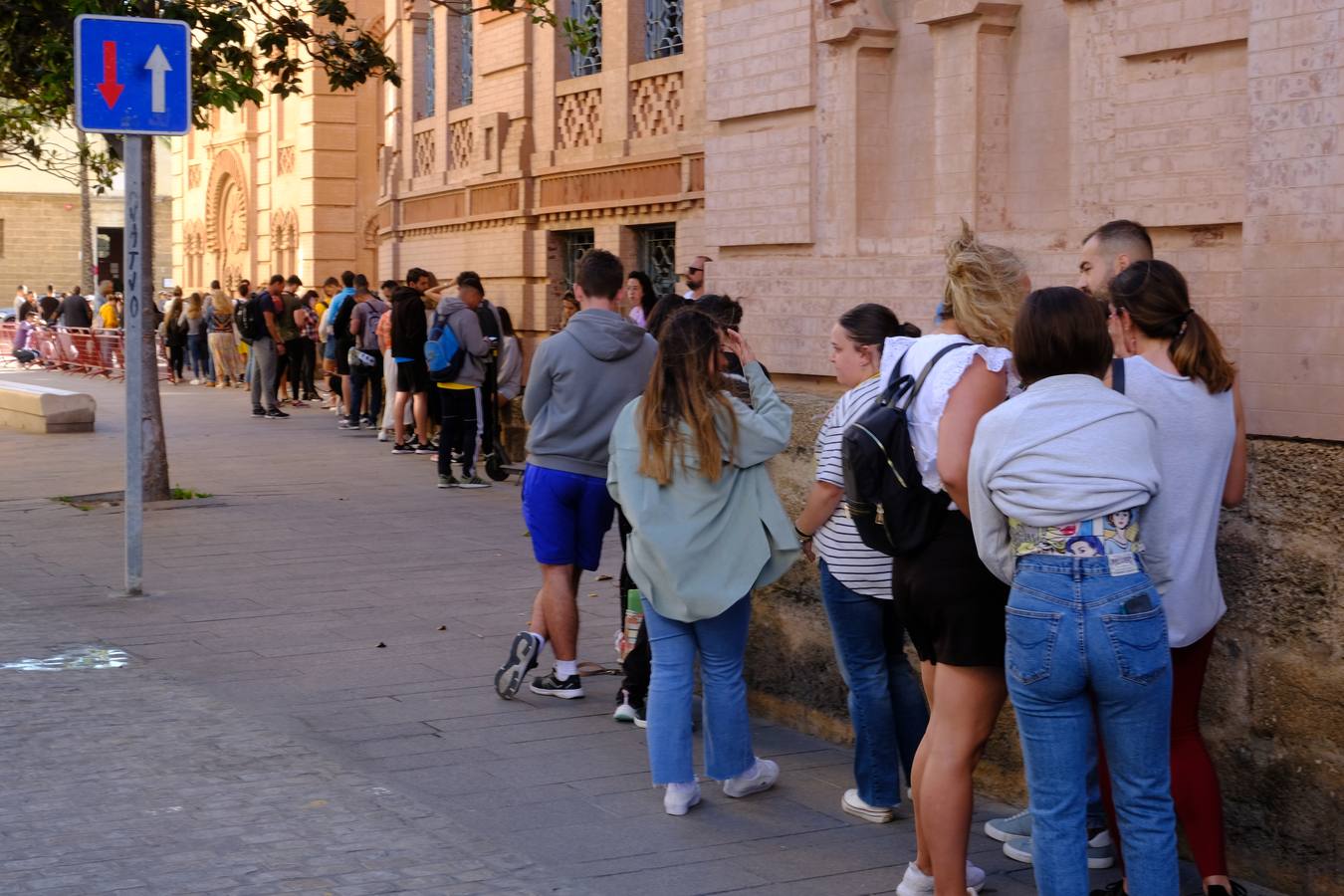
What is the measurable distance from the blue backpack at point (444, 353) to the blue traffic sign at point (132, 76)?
461 cm

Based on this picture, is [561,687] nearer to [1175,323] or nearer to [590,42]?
[1175,323]

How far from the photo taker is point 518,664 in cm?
716

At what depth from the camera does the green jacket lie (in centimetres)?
568

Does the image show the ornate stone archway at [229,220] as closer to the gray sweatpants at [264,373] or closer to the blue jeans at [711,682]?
the gray sweatpants at [264,373]

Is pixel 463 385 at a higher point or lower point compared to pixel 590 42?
lower

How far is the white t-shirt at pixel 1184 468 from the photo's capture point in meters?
4.55

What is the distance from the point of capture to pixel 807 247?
8.60 m

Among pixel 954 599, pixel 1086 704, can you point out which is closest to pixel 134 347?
pixel 954 599

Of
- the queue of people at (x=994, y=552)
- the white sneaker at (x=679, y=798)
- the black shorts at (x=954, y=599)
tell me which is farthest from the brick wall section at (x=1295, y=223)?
the white sneaker at (x=679, y=798)

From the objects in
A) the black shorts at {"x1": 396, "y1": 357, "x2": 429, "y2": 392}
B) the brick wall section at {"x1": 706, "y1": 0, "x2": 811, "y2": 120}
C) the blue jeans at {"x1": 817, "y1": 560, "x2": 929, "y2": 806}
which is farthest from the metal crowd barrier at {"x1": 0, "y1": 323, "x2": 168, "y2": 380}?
the blue jeans at {"x1": 817, "y1": 560, "x2": 929, "y2": 806}

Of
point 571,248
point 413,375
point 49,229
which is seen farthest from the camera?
point 49,229

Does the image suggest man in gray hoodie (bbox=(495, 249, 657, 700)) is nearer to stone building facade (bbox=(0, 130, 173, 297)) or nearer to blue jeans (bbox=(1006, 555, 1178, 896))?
blue jeans (bbox=(1006, 555, 1178, 896))

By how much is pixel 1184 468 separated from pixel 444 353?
399 inches

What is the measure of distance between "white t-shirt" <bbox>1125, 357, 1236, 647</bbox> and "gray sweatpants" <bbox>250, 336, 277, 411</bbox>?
18862mm
